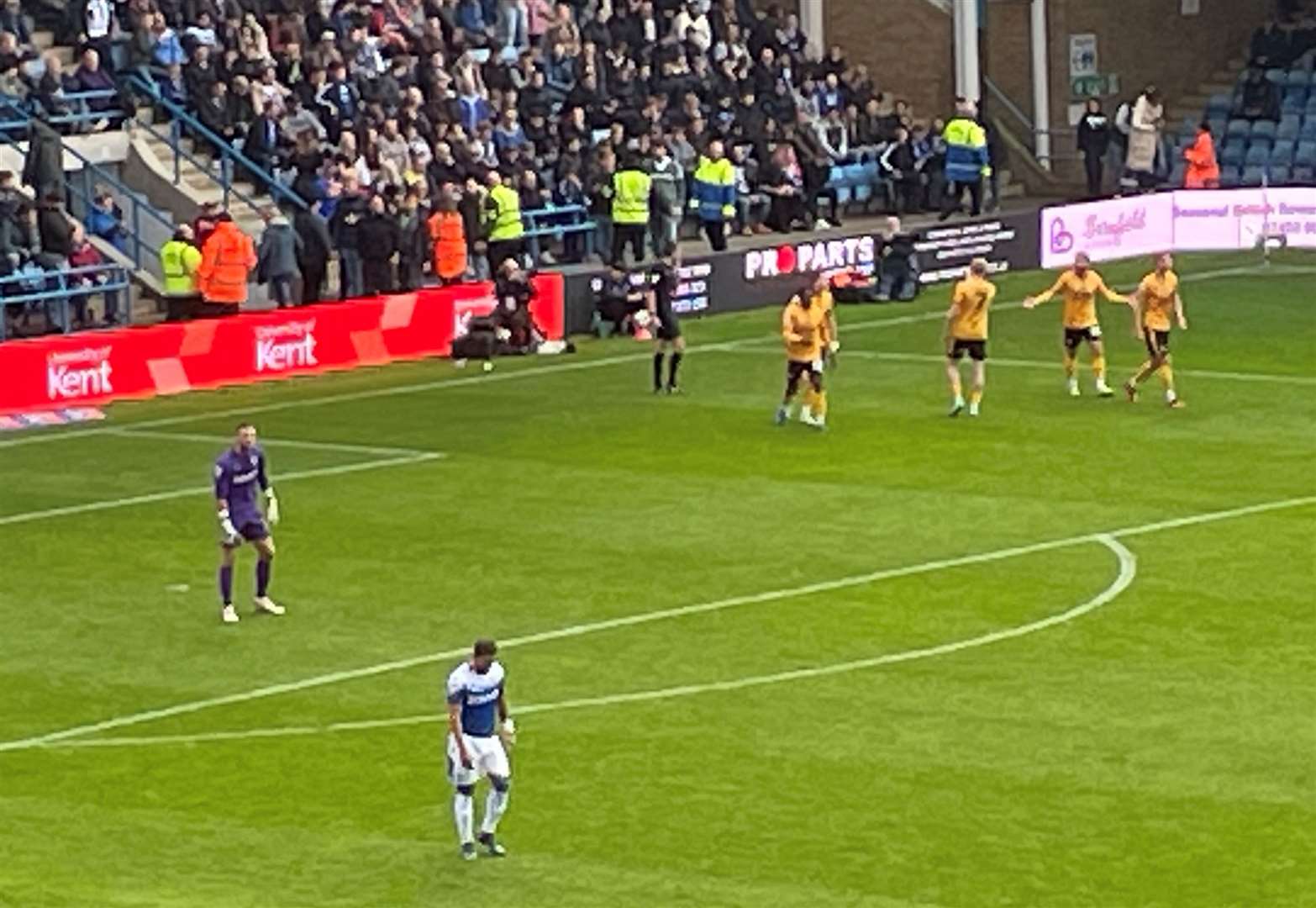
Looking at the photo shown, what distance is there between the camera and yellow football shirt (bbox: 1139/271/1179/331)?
44.6m

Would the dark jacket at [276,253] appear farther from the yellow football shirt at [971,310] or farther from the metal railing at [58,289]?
the yellow football shirt at [971,310]

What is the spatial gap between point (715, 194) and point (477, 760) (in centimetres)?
3590

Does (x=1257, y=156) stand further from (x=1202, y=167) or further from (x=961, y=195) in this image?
(x=961, y=195)

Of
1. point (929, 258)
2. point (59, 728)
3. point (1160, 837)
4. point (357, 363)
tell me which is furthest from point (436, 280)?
point (1160, 837)

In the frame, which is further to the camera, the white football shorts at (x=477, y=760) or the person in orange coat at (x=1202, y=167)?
the person in orange coat at (x=1202, y=167)

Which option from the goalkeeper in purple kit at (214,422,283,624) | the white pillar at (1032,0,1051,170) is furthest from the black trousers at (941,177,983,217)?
the goalkeeper in purple kit at (214,422,283,624)

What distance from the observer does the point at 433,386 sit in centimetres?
4912

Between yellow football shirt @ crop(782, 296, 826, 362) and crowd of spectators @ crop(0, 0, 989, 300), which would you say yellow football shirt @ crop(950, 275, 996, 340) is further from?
crowd of spectators @ crop(0, 0, 989, 300)

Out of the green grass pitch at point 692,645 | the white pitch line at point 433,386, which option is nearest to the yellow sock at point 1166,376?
the green grass pitch at point 692,645

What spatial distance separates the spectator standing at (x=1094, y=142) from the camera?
67000 mm

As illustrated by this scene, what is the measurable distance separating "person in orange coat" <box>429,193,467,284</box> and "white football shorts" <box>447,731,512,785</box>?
3012 centimetres

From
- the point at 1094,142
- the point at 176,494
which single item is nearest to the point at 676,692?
the point at 176,494

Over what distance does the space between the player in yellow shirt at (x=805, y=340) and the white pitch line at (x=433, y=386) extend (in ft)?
22.0

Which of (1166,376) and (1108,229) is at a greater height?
(1108,229)
